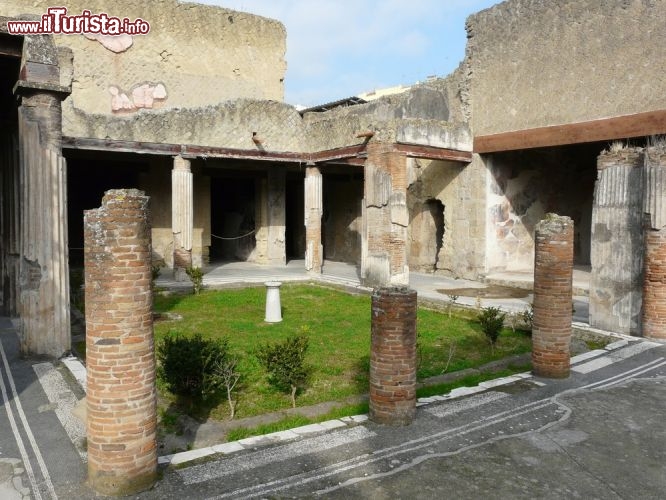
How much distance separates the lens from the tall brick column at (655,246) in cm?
763

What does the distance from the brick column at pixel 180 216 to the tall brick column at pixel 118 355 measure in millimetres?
9750

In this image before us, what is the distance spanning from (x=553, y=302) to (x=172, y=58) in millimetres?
14163

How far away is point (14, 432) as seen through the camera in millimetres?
4422

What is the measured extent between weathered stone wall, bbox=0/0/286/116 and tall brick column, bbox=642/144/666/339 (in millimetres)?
12684

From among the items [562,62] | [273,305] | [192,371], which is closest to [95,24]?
[273,305]

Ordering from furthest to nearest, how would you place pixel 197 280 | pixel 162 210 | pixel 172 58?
pixel 172 58
pixel 162 210
pixel 197 280

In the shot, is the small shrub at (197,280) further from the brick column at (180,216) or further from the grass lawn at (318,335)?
the brick column at (180,216)

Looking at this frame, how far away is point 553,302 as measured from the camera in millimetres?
5953

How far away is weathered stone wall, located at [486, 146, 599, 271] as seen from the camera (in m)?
13.9

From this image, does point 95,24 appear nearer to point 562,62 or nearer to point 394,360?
point 562,62

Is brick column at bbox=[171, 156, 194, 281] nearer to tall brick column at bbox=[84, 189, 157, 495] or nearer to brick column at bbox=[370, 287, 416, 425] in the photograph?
brick column at bbox=[370, 287, 416, 425]

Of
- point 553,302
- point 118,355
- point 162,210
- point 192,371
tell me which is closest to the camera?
point 118,355

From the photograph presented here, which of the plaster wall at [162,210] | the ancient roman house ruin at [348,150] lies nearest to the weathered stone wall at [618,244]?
the ancient roman house ruin at [348,150]

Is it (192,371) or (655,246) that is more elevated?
(655,246)
